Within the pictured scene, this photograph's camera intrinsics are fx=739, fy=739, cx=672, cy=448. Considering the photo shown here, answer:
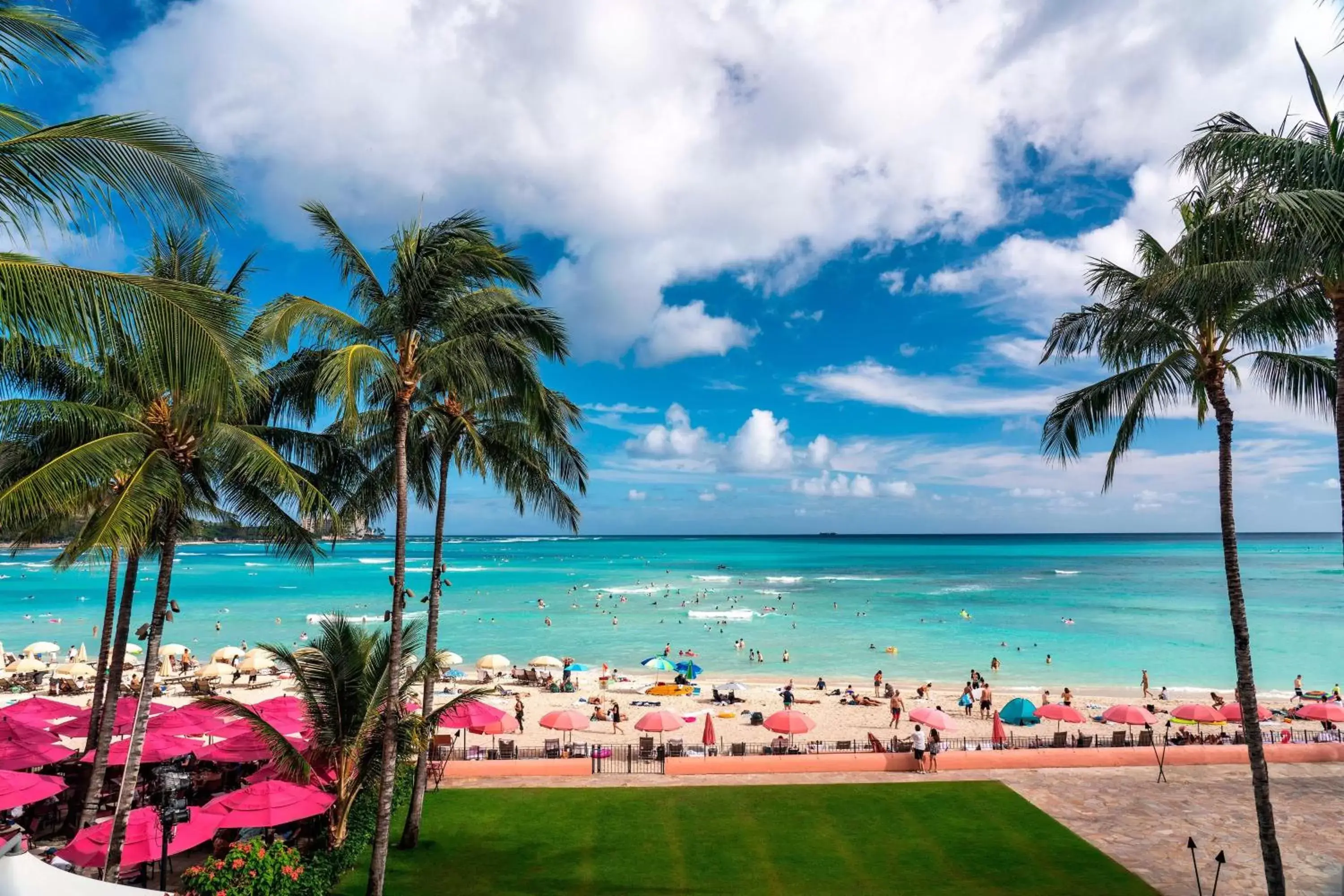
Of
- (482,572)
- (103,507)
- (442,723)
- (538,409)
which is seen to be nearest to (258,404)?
(103,507)

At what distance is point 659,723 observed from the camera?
22.4m

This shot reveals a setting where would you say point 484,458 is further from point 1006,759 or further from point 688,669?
point 688,669

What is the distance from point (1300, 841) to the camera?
14148 millimetres

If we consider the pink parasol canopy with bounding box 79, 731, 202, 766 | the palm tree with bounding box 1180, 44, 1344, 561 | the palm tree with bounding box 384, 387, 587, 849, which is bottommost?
the pink parasol canopy with bounding box 79, 731, 202, 766

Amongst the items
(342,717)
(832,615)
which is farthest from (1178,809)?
(832,615)

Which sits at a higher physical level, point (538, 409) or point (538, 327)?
point (538, 327)

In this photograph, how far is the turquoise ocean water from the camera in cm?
4612

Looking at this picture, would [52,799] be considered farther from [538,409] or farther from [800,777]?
[800,777]

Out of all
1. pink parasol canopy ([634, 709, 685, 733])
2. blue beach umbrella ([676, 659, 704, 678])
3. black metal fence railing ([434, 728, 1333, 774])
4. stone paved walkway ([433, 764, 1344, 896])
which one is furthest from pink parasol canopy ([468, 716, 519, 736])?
blue beach umbrella ([676, 659, 704, 678])

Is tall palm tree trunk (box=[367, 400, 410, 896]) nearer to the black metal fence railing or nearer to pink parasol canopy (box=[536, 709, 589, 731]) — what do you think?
the black metal fence railing

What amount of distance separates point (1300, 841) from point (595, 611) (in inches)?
2396

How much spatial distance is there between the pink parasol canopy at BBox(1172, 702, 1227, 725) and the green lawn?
28.7 ft

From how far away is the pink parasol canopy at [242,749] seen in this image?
15.1 meters

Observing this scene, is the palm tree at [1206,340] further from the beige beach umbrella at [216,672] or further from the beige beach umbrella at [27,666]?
the beige beach umbrella at [27,666]
